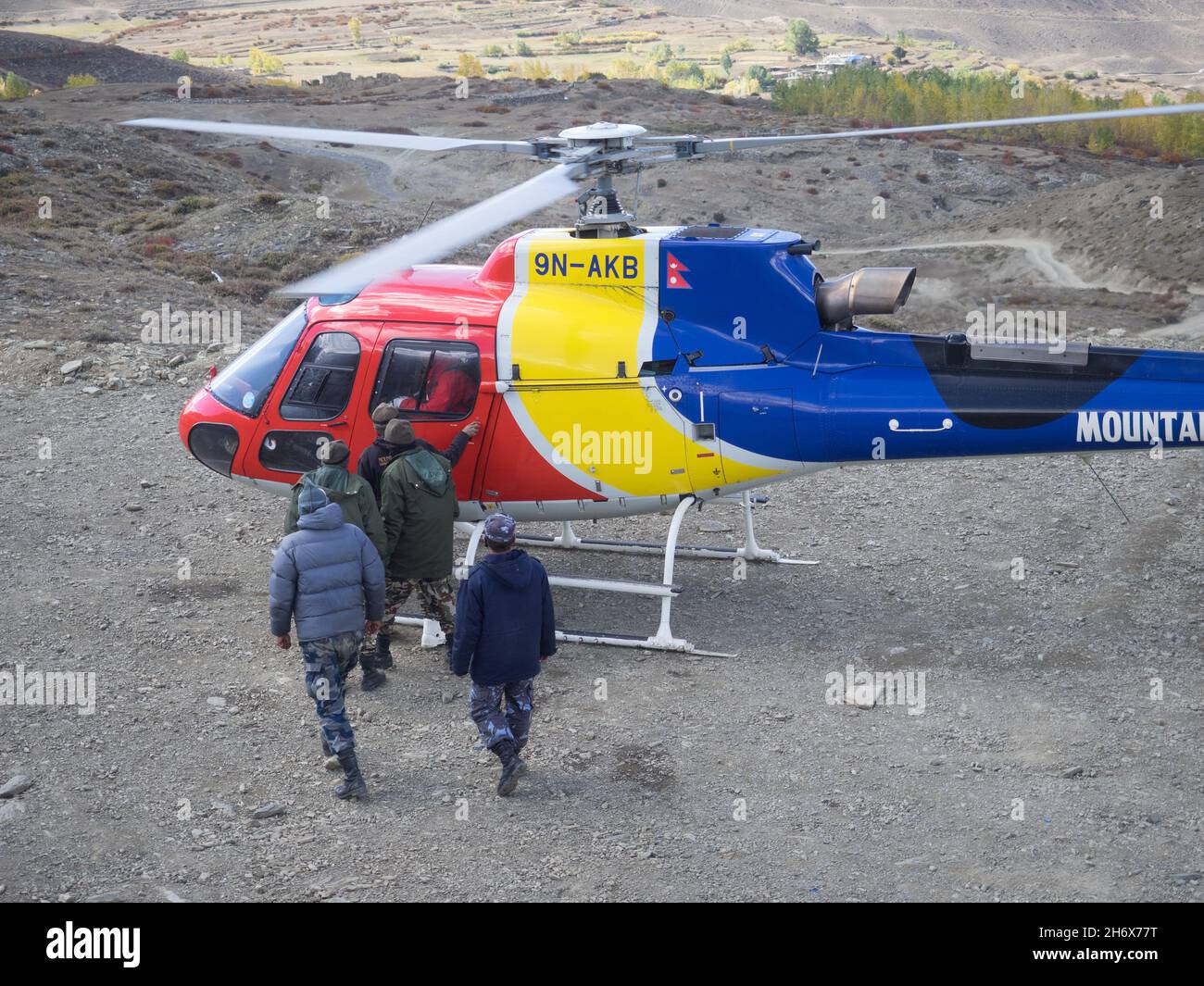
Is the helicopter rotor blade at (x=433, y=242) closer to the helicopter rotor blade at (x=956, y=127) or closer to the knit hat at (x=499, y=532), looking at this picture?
the helicopter rotor blade at (x=956, y=127)

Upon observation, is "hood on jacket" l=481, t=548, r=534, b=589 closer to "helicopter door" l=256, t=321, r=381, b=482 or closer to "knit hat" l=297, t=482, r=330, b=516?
"knit hat" l=297, t=482, r=330, b=516

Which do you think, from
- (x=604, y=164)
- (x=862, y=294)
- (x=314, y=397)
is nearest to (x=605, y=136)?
(x=604, y=164)

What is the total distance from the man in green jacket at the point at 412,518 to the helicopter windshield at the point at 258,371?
147 cm

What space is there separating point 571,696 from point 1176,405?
4562mm

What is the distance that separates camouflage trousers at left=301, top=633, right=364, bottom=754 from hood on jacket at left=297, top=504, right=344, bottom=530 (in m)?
0.63

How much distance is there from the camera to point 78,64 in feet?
267

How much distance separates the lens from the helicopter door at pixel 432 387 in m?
8.78

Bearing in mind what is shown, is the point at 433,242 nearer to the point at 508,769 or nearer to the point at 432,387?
the point at 432,387

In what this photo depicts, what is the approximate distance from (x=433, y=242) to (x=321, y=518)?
1.65 metres

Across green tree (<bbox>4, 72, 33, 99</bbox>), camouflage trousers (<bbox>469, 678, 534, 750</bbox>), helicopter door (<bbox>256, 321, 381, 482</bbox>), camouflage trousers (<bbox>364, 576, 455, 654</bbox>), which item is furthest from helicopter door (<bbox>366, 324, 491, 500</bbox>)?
green tree (<bbox>4, 72, 33, 99</bbox>)

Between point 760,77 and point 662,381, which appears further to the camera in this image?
point 760,77

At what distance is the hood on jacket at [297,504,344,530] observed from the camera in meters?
6.59

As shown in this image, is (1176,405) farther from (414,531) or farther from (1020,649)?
(414,531)

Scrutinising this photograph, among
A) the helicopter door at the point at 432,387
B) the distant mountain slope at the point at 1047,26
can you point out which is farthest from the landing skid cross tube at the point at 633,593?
the distant mountain slope at the point at 1047,26
